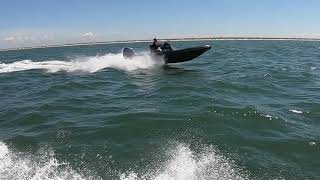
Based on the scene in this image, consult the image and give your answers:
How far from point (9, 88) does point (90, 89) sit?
5437 mm

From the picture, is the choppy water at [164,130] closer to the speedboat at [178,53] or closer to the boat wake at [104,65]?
the speedboat at [178,53]

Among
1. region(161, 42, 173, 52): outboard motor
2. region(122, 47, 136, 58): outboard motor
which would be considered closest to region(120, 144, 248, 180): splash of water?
region(161, 42, 173, 52): outboard motor

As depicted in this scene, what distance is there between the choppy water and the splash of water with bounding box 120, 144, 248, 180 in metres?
0.02

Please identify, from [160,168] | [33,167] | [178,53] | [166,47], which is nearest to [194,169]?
[160,168]

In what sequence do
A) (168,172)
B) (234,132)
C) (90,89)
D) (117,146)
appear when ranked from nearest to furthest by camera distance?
1. (168,172)
2. (117,146)
3. (234,132)
4. (90,89)

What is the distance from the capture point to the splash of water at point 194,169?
381 inches

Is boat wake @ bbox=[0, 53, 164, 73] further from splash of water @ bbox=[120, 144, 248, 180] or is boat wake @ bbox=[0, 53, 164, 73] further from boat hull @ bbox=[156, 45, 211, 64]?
splash of water @ bbox=[120, 144, 248, 180]

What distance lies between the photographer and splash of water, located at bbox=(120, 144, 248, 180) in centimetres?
969

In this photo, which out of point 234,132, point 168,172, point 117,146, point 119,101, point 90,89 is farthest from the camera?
point 90,89

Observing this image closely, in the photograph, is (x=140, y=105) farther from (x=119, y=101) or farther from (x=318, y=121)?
(x=318, y=121)

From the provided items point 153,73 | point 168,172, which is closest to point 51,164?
point 168,172

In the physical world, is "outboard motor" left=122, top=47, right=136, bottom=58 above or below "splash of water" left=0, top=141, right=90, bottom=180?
above

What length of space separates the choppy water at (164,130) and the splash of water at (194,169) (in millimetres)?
24

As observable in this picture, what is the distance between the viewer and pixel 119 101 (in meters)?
18.0
